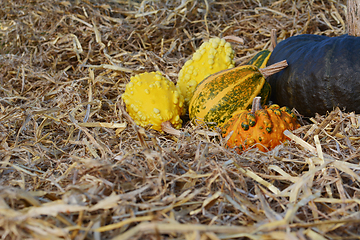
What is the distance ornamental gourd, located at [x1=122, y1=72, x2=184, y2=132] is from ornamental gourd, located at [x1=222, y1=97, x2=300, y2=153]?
57 centimetres

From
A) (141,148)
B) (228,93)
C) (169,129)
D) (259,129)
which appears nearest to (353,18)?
(228,93)

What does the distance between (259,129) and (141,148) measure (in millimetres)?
866

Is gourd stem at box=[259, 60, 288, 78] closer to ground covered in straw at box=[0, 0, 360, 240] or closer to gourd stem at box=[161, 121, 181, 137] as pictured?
ground covered in straw at box=[0, 0, 360, 240]

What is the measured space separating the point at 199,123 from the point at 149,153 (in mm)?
956

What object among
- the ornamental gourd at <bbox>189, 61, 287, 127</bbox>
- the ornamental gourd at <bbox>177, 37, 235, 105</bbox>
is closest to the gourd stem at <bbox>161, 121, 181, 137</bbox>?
the ornamental gourd at <bbox>189, 61, 287, 127</bbox>

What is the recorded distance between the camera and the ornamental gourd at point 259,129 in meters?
2.10

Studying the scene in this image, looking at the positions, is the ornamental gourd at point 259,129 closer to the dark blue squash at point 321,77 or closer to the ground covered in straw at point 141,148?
the ground covered in straw at point 141,148

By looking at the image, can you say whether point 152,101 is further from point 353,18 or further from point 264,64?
point 353,18

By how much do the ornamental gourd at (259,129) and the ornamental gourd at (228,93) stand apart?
21 centimetres

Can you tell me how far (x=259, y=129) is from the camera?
82.7 inches

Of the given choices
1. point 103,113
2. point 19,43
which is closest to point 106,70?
point 103,113

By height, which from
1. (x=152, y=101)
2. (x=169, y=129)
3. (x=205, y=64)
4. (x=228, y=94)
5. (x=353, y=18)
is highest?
(x=353, y=18)

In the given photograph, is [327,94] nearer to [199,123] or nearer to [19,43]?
[199,123]

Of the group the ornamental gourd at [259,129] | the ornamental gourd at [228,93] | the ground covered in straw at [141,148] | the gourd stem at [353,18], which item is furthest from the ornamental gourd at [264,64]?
the gourd stem at [353,18]
